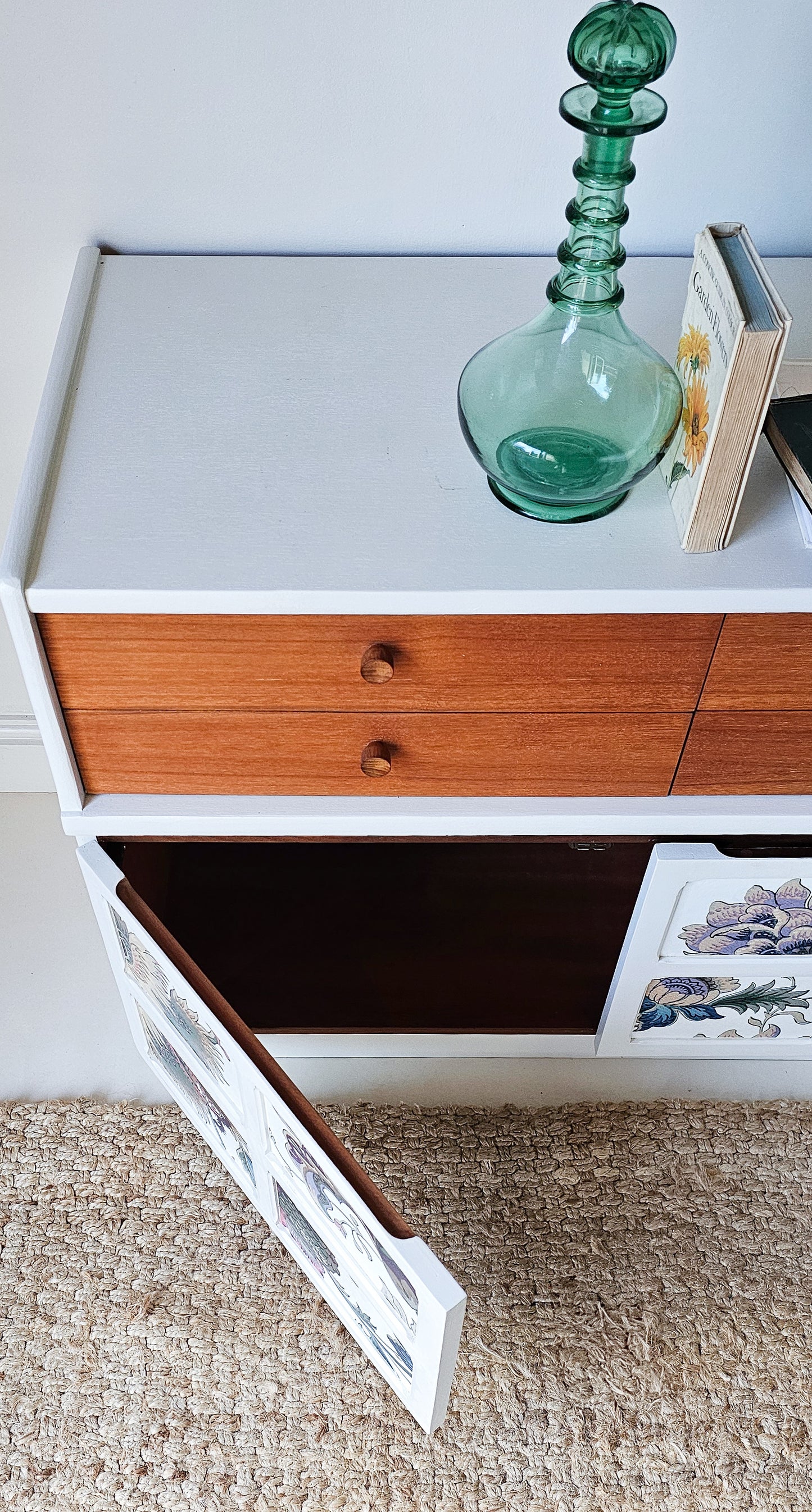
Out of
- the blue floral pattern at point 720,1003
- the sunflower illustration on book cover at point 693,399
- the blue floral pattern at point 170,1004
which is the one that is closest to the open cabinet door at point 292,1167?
the blue floral pattern at point 170,1004

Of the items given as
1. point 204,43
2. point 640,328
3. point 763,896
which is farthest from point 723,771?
point 204,43

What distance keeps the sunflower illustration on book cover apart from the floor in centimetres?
60

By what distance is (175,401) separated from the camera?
848 mm

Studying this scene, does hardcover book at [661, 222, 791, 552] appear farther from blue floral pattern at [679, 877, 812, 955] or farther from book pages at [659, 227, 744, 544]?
blue floral pattern at [679, 877, 812, 955]

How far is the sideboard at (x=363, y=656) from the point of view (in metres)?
0.75

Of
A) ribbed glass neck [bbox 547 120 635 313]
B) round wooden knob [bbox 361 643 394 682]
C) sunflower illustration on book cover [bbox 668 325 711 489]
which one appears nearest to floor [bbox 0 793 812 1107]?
round wooden knob [bbox 361 643 394 682]

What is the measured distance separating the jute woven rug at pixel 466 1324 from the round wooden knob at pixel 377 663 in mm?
495

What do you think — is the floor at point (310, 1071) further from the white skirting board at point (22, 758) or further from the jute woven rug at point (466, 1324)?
the white skirting board at point (22, 758)

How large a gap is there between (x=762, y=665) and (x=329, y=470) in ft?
1.05

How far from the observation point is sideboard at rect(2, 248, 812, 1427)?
2.45 ft

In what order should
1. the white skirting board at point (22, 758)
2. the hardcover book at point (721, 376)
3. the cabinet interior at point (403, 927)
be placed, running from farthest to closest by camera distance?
the white skirting board at point (22, 758) → the cabinet interior at point (403, 927) → the hardcover book at point (721, 376)

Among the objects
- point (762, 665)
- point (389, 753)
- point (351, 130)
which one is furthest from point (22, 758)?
point (762, 665)

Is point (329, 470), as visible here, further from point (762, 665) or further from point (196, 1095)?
point (196, 1095)

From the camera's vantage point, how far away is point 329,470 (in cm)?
80
